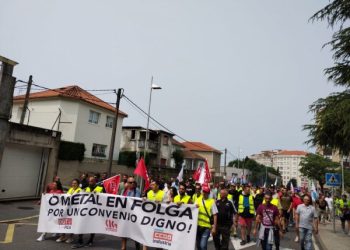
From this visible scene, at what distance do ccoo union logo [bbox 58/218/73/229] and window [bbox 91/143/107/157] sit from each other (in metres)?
25.1

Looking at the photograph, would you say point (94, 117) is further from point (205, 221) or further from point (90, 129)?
point (205, 221)

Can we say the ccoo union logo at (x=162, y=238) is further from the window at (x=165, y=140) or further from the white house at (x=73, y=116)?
the window at (x=165, y=140)

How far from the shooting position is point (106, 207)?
8.99 metres

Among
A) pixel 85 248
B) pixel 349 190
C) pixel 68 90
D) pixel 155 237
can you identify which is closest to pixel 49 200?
pixel 85 248

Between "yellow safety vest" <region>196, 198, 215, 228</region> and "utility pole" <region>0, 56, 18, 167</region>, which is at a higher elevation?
"utility pole" <region>0, 56, 18, 167</region>

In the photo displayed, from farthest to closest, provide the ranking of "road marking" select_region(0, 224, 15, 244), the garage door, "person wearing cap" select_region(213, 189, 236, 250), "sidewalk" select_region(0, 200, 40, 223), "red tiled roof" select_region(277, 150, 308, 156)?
"red tiled roof" select_region(277, 150, 308, 156) → the garage door → "sidewalk" select_region(0, 200, 40, 223) → "road marking" select_region(0, 224, 15, 244) → "person wearing cap" select_region(213, 189, 236, 250)

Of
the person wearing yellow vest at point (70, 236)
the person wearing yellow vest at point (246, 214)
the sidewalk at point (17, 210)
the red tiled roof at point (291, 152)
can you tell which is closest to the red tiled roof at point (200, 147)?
the sidewalk at point (17, 210)

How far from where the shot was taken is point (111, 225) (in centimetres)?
884

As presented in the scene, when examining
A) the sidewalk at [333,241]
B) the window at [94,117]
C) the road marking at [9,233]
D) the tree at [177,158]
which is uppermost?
the window at [94,117]

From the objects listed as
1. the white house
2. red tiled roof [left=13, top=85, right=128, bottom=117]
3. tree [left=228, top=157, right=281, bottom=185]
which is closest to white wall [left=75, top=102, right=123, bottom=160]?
the white house

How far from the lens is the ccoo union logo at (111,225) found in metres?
8.77

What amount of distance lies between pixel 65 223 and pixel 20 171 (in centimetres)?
1183

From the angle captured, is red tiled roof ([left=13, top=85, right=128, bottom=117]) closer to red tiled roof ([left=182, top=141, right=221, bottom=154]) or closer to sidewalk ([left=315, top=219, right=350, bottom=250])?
sidewalk ([left=315, top=219, right=350, bottom=250])

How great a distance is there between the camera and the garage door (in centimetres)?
1852
